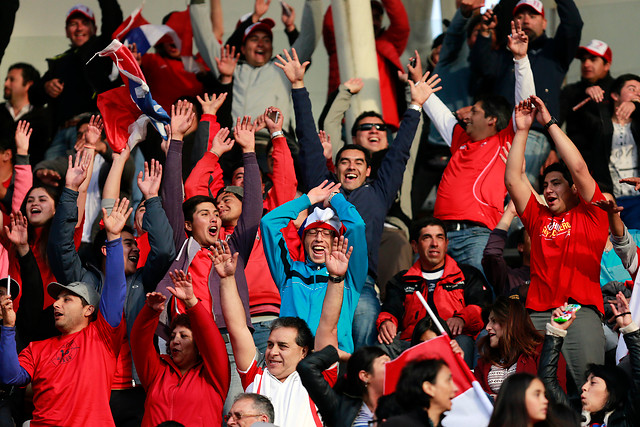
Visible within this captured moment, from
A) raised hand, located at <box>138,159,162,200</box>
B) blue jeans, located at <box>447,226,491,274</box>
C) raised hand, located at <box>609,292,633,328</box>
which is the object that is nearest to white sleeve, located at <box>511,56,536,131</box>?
blue jeans, located at <box>447,226,491,274</box>

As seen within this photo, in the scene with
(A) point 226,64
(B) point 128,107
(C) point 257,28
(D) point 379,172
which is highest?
(C) point 257,28

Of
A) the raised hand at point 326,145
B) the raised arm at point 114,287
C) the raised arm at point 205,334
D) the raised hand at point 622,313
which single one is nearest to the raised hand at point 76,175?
the raised arm at point 114,287

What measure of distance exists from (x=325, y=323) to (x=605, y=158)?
4316mm

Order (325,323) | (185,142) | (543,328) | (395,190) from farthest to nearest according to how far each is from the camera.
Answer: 1. (185,142)
2. (395,190)
3. (543,328)
4. (325,323)

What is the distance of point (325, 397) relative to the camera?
5480 mm

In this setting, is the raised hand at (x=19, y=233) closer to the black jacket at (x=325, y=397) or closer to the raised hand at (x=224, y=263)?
the raised hand at (x=224, y=263)

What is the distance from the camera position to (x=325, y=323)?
19.6ft

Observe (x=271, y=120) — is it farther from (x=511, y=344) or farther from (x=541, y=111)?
(x=511, y=344)

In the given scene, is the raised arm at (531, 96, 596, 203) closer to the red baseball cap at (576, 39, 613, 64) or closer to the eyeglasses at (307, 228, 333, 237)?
the eyeglasses at (307, 228, 333, 237)

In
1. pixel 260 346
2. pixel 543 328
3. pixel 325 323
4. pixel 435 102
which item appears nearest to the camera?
pixel 325 323

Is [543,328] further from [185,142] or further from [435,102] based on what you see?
[185,142]

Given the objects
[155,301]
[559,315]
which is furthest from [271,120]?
[559,315]

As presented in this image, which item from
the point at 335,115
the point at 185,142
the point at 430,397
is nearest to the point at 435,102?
the point at 335,115

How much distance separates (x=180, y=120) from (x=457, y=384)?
3.53 metres
